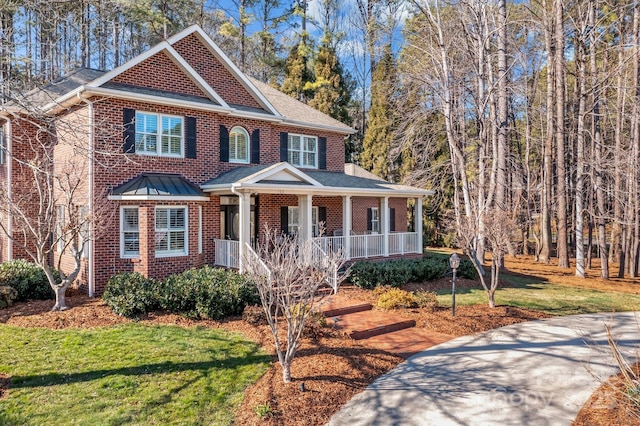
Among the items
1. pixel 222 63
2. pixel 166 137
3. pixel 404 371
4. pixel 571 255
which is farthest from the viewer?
pixel 571 255

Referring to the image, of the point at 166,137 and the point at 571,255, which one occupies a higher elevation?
the point at 166,137

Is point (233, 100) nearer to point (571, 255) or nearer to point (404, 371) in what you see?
point (404, 371)

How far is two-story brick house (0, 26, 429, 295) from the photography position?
39.8 feet

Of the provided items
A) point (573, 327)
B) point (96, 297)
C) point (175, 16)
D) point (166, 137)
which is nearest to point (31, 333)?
point (96, 297)

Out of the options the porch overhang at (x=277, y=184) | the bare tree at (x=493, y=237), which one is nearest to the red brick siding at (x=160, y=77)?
the porch overhang at (x=277, y=184)

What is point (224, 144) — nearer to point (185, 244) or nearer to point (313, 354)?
point (185, 244)

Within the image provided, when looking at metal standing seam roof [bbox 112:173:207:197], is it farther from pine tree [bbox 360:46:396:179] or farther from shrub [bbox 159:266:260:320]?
pine tree [bbox 360:46:396:179]

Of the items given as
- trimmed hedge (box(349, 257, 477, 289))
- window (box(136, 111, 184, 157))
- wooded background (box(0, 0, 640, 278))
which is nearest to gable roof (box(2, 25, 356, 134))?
window (box(136, 111, 184, 157))

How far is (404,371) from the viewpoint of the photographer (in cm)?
723

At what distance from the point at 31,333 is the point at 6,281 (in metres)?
3.64

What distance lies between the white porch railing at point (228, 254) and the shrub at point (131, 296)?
2.95 meters

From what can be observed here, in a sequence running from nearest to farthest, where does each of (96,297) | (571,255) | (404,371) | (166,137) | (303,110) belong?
(404,371)
(96,297)
(166,137)
(303,110)
(571,255)

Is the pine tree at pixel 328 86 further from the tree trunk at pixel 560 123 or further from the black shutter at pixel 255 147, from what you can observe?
the tree trunk at pixel 560 123

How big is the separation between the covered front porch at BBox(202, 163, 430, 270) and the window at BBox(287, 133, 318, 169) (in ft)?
2.44
